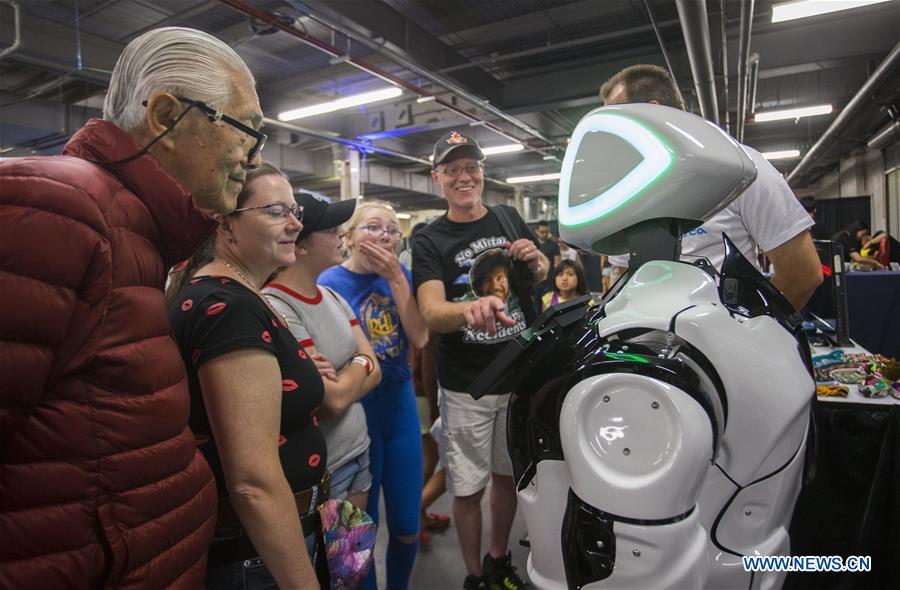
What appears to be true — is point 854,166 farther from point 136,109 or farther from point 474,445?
point 136,109

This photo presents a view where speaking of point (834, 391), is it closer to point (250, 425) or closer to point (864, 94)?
point (250, 425)

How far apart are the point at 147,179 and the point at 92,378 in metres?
0.27

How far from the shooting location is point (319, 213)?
5.62 feet

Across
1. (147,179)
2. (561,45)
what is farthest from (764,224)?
(561,45)

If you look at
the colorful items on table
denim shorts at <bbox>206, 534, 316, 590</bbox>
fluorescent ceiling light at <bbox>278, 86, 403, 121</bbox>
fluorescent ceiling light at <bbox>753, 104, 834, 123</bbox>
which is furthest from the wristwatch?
fluorescent ceiling light at <bbox>753, 104, 834, 123</bbox>

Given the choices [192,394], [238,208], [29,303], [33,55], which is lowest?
[192,394]

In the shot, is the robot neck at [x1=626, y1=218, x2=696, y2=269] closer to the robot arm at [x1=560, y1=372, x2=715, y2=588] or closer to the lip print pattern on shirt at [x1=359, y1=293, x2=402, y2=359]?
the robot arm at [x1=560, y1=372, x2=715, y2=588]

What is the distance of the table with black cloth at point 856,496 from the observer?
185 cm

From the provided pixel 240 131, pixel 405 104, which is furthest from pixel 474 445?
pixel 405 104

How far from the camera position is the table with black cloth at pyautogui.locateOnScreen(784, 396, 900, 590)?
1853 mm

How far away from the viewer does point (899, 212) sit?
1034 cm

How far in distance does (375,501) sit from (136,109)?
4.97 feet

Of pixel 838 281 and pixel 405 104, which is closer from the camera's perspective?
pixel 838 281

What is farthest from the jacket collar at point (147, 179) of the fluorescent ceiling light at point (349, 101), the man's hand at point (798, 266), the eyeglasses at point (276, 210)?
the fluorescent ceiling light at point (349, 101)
